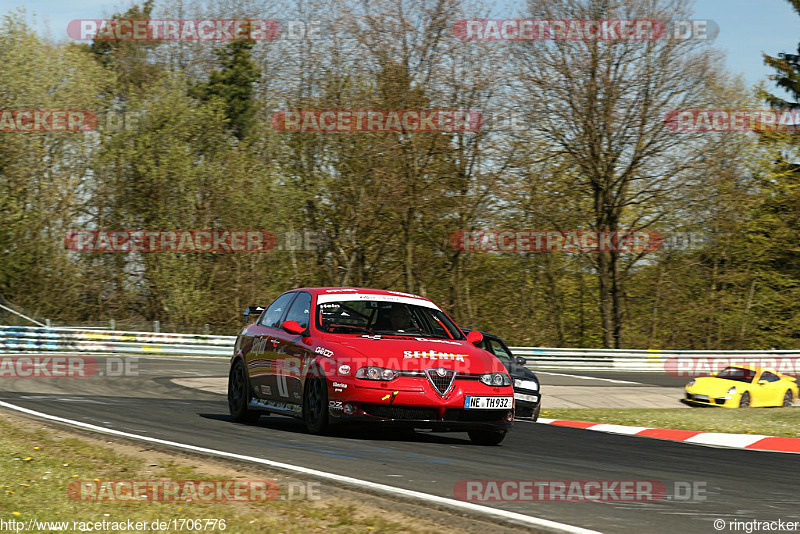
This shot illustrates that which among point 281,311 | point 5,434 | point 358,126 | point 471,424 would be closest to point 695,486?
point 471,424

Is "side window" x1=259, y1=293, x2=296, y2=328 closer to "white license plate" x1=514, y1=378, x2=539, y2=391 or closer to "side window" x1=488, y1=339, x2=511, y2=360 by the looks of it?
"white license plate" x1=514, y1=378, x2=539, y2=391

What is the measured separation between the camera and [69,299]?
127ft

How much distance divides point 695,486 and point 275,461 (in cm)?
330

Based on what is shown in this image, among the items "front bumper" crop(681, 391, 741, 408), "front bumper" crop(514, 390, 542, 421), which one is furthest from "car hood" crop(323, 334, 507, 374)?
"front bumper" crop(681, 391, 741, 408)

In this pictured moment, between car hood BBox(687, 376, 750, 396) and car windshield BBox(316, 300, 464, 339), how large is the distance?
45.1ft

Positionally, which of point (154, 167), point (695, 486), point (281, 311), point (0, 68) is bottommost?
point (695, 486)

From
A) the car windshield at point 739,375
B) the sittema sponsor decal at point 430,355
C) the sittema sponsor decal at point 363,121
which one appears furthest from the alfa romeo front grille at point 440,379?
the sittema sponsor decal at point 363,121

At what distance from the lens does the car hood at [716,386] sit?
74.9 feet

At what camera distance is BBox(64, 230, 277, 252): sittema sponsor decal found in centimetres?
3847

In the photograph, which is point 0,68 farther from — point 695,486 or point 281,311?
point 695,486

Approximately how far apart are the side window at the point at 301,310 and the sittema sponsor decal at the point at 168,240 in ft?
91.4

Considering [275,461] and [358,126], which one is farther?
[358,126]

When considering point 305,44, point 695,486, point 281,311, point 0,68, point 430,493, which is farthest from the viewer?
point 305,44

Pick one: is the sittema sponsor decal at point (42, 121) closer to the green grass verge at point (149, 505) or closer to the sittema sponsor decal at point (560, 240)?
the sittema sponsor decal at point (560, 240)
